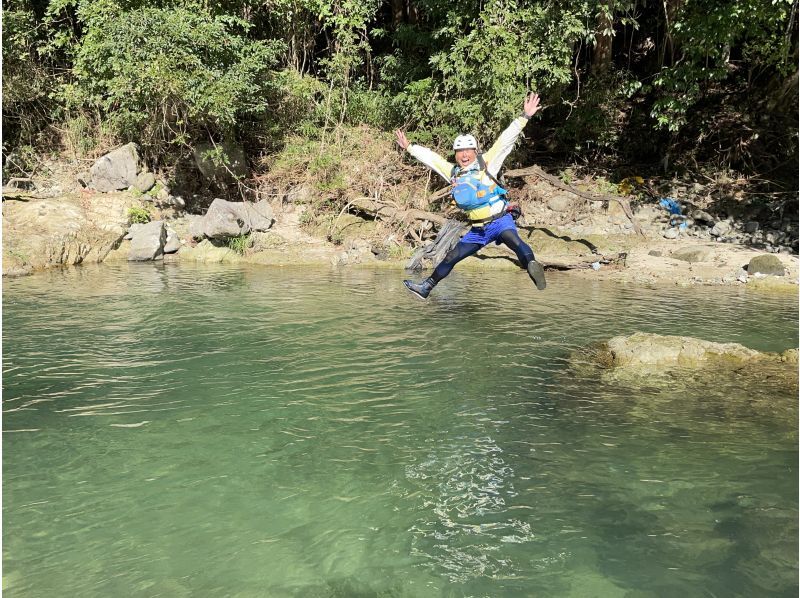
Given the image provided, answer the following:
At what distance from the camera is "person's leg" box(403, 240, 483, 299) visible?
28.0ft

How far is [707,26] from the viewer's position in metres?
15.6

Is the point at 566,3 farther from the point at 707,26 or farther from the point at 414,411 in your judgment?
the point at 414,411

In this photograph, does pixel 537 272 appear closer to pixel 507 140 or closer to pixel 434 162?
pixel 507 140

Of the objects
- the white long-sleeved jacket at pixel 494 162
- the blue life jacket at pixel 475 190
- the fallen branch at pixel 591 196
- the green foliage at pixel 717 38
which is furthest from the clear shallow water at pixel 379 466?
the green foliage at pixel 717 38

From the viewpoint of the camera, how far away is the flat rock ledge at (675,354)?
7762 millimetres

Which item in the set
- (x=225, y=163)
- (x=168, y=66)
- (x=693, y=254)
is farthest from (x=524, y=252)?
(x=225, y=163)

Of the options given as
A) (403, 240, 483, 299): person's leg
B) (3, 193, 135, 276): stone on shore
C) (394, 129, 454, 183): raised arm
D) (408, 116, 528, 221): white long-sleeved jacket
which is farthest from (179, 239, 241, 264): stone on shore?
(408, 116, 528, 221): white long-sleeved jacket

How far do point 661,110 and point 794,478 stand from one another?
15.8 m

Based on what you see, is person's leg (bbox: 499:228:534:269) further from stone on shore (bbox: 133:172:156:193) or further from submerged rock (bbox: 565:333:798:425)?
stone on shore (bbox: 133:172:156:193)

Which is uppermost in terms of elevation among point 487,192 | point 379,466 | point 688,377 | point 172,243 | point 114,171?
point 114,171

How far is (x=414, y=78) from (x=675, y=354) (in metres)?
14.4

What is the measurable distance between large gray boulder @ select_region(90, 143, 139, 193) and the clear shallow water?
33.9 ft

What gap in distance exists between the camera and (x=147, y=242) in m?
17.0

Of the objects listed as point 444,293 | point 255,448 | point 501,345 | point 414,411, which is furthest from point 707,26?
point 255,448
